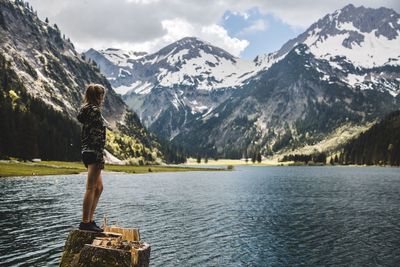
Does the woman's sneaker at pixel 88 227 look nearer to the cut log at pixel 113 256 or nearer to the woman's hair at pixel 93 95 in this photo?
the cut log at pixel 113 256

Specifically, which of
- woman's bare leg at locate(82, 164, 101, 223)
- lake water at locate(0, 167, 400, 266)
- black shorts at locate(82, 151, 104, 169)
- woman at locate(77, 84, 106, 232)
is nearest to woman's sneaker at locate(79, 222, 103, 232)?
woman at locate(77, 84, 106, 232)

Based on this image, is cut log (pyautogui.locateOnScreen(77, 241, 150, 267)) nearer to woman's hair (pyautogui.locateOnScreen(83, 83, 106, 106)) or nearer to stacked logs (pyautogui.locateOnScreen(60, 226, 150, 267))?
stacked logs (pyautogui.locateOnScreen(60, 226, 150, 267))

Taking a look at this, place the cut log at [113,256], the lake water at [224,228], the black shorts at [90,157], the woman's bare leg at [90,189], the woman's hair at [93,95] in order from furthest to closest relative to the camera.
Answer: the lake water at [224,228]
the woman's hair at [93,95]
the woman's bare leg at [90,189]
the black shorts at [90,157]
the cut log at [113,256]

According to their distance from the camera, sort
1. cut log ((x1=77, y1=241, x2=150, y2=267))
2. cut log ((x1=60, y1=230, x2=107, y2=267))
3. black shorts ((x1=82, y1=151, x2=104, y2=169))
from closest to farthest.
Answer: cut log ((x1=77, y1=241, x2=150, y2=267)), cut log ((x1=60, y1=230, x2=107, y2=267)), black shorts ((x1=82, y1=151, x2=104, y2=169))

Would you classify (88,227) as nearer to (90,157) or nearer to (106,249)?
(106,249)

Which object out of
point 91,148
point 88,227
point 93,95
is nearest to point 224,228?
point 88,227

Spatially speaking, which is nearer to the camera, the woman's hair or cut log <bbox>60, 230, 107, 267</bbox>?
cut log <bbox>60, 230, 107, 267</bbox>

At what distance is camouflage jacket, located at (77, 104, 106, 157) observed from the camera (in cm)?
1536

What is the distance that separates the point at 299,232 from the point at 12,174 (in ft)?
326

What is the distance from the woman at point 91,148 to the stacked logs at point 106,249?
42cm

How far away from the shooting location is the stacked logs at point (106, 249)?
1369 centimetres

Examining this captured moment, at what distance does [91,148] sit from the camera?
50.1 feet

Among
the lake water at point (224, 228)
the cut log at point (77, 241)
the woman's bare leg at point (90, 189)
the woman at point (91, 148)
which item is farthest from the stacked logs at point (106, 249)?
the lake water at point (224, 228)

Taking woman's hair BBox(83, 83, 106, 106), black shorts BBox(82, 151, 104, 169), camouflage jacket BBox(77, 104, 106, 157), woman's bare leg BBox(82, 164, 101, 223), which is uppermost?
woman's hair BBox(83, 83, 106, 106)
